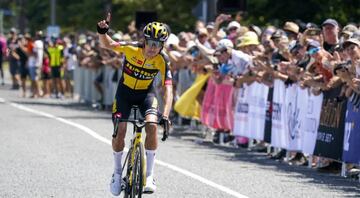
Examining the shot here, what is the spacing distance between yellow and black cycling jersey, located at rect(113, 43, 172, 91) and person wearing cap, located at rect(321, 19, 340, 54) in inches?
219

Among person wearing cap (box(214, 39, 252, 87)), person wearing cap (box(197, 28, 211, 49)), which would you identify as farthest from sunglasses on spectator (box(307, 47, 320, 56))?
person wearing cap (box(197, 28, 211, 49))

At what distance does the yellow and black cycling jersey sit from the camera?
11.9m

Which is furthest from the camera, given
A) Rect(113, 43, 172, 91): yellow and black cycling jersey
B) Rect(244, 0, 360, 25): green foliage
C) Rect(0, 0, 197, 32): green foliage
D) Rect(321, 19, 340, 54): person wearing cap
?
Rect(0, 0, 197, 32): green foliage

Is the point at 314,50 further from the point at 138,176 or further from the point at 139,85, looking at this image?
the point at 138,176

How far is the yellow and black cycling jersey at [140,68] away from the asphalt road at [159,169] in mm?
1310

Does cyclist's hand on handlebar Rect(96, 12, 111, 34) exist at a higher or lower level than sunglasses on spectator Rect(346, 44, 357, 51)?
higher

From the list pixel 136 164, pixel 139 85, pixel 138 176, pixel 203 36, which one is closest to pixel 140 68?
pixel 139 85

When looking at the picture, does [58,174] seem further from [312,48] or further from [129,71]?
[312,48]

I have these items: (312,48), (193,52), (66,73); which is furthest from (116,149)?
(66,73)

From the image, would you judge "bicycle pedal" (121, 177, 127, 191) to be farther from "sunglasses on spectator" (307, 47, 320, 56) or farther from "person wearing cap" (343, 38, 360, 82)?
"sunglasses on spectator" (307, 47, 320, 56)

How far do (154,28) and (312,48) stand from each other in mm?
5750

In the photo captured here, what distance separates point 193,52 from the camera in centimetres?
2411

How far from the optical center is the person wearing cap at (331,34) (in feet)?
56.0

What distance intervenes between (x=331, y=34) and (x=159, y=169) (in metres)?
3.52
